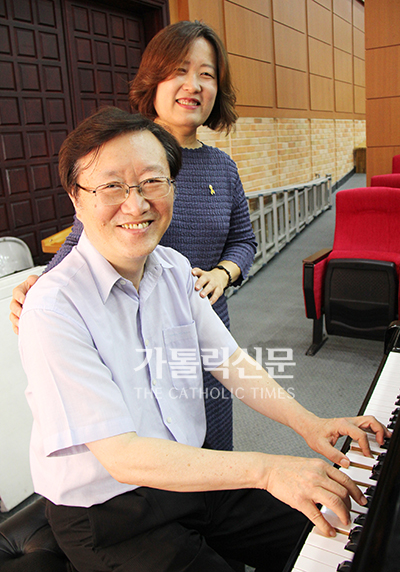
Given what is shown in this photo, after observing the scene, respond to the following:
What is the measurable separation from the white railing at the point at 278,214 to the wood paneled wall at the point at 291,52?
1.11 meters

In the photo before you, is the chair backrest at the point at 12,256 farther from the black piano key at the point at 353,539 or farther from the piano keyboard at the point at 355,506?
the black piano key at the point at 353,539

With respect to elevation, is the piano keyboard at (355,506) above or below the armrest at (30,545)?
above

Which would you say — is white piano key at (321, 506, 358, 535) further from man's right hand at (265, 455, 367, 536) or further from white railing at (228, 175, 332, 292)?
white railing at (228, 175, 332, 292)

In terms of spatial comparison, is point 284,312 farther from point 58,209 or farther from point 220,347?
point 220,347

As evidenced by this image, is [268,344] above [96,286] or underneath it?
underneath

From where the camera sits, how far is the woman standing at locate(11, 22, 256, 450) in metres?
1.51

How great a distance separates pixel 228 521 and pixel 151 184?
0.85 meters

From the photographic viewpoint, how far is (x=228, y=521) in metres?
1.21

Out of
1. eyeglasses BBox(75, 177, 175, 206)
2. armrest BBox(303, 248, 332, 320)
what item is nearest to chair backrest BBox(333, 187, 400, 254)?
armrest BBox(303, 248, 332, 320)

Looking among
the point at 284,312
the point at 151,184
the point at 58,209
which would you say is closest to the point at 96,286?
the point at 151,184

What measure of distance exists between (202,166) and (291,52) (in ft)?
22.5

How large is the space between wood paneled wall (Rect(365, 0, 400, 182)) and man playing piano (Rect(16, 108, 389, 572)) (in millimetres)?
6018

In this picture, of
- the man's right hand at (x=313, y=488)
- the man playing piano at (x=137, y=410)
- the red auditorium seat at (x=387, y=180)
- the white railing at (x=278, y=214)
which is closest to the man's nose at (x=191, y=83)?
the man playing piano at (x=137, y=410)

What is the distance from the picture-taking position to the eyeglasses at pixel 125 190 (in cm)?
100
